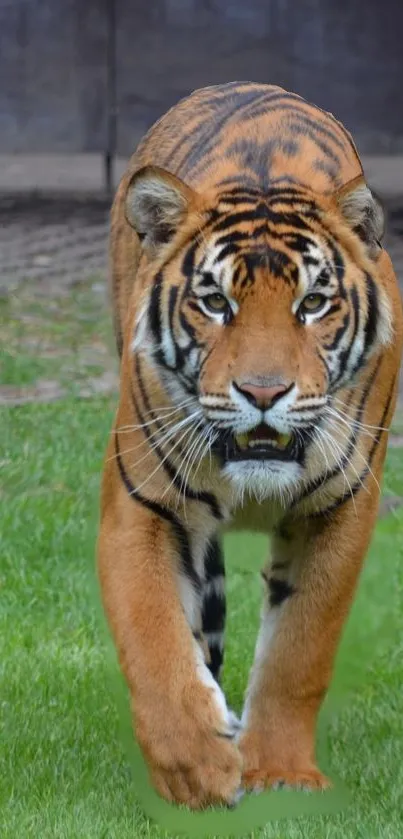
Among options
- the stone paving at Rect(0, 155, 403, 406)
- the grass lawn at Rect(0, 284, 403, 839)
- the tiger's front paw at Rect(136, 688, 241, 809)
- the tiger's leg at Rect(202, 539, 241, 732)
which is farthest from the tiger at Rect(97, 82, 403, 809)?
the stone paving at Rect(0, 155, 403, 406)

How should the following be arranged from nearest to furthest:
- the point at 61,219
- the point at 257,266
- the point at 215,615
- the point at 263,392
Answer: the point at 263,392 → the point at 257,266 → the point at 215,615 → the point at 61,219

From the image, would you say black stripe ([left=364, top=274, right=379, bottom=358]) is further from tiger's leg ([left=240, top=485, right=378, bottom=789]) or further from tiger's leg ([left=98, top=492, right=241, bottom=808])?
tiger's leg ([left=98, top=492, right=241, bottom=808])

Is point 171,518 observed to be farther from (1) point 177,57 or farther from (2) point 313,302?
(1) point 177,57

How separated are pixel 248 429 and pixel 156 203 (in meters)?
0.55

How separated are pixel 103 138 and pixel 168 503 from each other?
923 centimetres

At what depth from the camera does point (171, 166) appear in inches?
155

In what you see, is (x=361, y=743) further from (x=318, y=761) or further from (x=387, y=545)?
(x=387, y=545)

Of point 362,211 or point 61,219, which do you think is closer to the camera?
point 362,211

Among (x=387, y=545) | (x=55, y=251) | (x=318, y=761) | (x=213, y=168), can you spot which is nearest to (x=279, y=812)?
(x=318, y=761)

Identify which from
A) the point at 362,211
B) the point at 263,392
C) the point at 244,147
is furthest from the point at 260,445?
the point at 244,147

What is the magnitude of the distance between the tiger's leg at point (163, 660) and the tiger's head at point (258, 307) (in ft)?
0.83

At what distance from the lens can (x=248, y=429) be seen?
322cm

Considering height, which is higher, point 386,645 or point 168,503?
point 168,503

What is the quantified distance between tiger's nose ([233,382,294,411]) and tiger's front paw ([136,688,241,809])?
64cm
